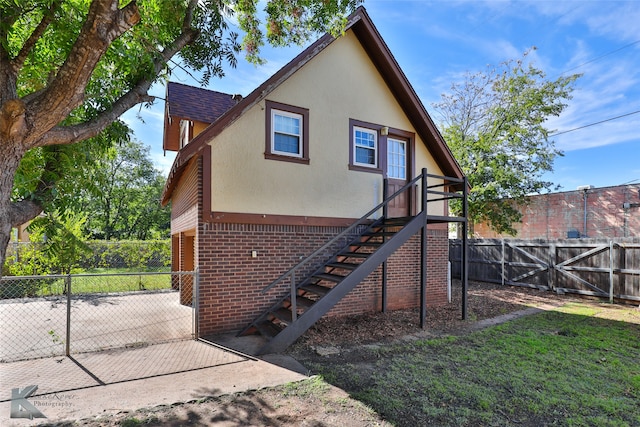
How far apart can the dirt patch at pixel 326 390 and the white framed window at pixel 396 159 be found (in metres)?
3.77

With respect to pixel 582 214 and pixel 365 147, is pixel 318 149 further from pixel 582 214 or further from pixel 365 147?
pixel 582 214

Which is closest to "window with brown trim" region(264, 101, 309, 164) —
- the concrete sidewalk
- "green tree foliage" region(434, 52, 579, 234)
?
the concrete sidewalk

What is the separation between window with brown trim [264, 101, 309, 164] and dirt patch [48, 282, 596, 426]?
3.86 meters

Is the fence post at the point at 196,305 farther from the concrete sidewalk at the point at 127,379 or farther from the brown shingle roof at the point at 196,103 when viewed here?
the brown shingle roof at the point at 196,103

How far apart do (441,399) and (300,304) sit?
2974 mm

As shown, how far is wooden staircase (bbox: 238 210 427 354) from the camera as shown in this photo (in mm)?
5531

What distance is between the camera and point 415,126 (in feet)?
30.4

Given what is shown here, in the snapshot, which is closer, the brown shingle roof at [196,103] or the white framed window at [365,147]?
the brown shingle roof at [196,103]

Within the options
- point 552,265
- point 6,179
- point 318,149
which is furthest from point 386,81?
point 552,265

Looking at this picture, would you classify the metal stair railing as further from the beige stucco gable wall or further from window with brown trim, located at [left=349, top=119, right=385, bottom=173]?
the beige stucco gable wall

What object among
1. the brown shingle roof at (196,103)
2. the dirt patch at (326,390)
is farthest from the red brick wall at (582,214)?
the brown shingle roof at (196,103)

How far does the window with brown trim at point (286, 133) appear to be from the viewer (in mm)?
7051

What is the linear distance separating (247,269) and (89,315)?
15.1 feet

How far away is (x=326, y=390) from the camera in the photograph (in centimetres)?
412
